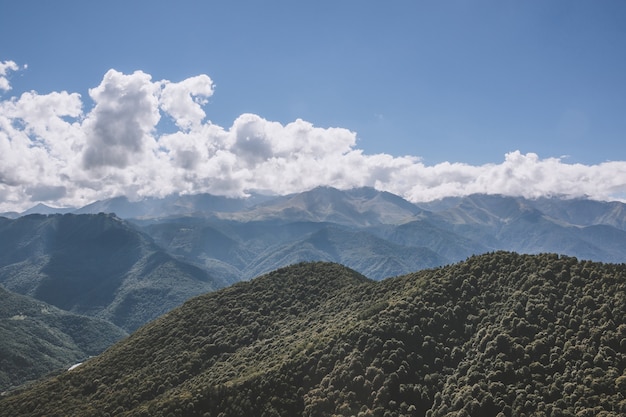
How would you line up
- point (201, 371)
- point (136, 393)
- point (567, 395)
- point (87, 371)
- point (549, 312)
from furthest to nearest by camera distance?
point (87, 371), point (201, 371), point (136, 393), point (549, 312), point (567, 395)

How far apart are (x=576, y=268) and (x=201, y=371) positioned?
13724cm

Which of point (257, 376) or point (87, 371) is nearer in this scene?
point (257, 376)

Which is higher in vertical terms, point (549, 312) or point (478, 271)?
point (478, 271)

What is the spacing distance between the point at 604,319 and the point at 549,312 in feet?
46.4

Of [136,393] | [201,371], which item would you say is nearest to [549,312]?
[201,371]

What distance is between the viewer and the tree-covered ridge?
114 metres

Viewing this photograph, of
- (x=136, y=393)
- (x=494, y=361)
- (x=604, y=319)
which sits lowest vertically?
(x=136, y=393)

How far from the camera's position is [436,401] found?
405 ft

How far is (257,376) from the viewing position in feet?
468

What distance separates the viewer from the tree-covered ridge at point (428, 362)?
11388 cm

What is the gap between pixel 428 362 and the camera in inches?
5359

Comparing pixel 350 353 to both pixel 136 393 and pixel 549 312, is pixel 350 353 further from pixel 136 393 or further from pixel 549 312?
pixel 136 393

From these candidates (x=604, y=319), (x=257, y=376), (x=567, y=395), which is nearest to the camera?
(x=567, y=395)

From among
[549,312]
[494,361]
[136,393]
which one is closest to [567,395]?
[494,361]
